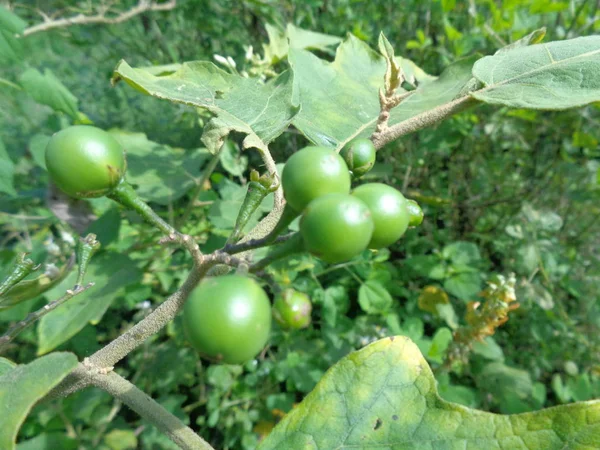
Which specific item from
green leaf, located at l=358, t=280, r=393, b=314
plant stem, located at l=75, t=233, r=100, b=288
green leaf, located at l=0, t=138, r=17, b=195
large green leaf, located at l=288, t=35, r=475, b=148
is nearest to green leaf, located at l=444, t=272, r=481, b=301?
green leaf, located at l=358, t=280, r=393, b=314

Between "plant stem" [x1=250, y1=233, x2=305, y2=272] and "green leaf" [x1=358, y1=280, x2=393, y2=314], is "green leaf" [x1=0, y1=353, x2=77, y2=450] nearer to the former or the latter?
"plant stem" [x1=250, y1=233, x2=305, y2=272]

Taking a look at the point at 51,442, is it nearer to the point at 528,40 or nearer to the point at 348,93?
the point at 348,93

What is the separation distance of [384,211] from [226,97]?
105cm

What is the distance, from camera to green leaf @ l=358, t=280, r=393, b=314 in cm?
336

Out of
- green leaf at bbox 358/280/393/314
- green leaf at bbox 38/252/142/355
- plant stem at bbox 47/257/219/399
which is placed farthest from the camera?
green leaf at bbox 358/280/393/314

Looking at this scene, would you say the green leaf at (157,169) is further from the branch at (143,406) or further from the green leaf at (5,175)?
the branch at (143,406)

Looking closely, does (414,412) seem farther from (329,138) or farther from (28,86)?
(28,86)

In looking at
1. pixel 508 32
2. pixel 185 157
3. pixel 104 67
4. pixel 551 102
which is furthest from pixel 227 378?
pixel 104 67

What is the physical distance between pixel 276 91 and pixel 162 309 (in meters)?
1.00

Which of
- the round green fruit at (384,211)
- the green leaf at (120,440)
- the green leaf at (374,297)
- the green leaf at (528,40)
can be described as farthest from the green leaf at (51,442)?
the green leaf at (528,40)

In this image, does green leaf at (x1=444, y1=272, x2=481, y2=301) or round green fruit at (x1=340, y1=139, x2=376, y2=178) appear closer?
round green fruit at (x1=340, y1=139, x2=376, y2=178)

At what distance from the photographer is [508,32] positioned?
3.58 m

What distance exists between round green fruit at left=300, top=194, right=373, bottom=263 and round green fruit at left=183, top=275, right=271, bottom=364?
0.16 m

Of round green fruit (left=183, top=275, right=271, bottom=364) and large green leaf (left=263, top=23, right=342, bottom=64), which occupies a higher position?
round green fruit (left=183, top=275, right=271, bottom=364)
